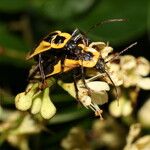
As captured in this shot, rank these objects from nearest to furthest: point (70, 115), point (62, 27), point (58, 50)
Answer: point (58, 50) → point (70, 115) → point (62, 27)

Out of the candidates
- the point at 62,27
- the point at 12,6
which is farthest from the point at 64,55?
the point at 12,6

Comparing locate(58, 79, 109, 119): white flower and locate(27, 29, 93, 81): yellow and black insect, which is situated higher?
locate(27, 29, 93, 81): yellow and black insect

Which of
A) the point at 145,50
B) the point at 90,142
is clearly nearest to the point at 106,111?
the point at 90,142

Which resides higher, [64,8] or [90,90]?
[64,8]

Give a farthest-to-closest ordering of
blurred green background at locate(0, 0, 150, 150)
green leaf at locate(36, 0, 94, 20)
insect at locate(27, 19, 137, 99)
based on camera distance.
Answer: green leaf at locate(36, 0, 94, 20) → blurred green background at locate(0, 0, 150, 150) → insect at locate(27, 19, 137, 99)

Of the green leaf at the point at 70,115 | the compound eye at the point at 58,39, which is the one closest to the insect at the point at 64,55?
the compound eye at the point at 58,39

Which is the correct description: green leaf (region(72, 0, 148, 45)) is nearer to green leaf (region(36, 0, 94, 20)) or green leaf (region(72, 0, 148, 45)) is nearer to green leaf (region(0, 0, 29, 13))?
green leaf (region(36, 0, 94, 20))

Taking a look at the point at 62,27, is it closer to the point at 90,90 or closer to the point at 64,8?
the point at 64,8

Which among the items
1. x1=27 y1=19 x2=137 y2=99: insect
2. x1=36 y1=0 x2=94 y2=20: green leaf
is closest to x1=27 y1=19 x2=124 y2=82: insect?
x1=27 y1=19 x2=137 y2=99: insect
